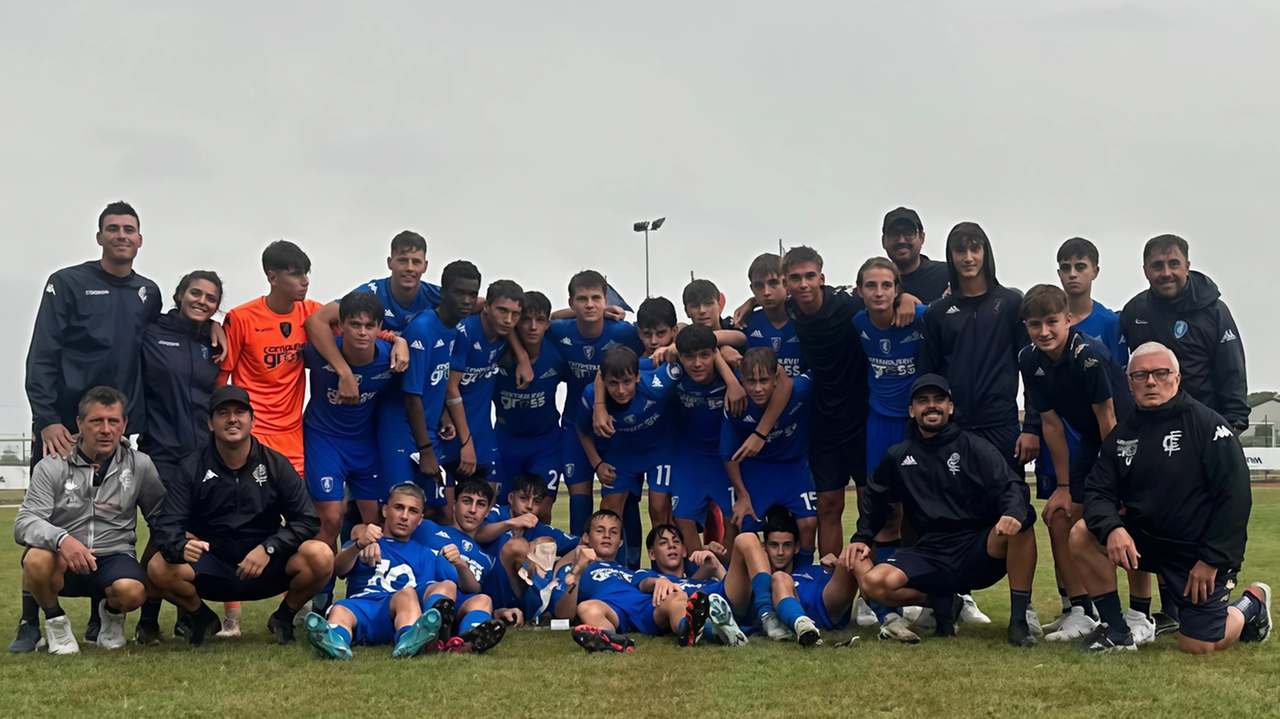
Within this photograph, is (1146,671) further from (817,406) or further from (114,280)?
(114,280)

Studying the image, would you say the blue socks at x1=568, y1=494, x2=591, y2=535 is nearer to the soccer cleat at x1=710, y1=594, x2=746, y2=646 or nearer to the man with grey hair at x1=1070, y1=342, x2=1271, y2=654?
the soccer cleat at x1=710, y1=594, x2=746, y2=646

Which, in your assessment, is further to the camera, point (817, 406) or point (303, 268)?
point (817, 406)

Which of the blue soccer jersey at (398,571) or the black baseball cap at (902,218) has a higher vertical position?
the black baseball cap at (902,218)

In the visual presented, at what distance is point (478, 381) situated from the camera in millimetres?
A: 8086

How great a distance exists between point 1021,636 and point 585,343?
4035mm

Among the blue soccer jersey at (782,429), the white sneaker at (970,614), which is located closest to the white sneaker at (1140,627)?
the white sneaker at (970,614)

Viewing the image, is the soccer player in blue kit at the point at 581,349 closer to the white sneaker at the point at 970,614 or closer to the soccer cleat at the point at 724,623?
the soccer cleat at the point at 724,623

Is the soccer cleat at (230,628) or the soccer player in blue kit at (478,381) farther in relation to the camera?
the soccer player in blue kit at (478,381)

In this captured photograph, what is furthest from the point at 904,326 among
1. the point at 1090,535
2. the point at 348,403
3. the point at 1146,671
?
the point at 348,403

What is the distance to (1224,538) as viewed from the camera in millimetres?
5430

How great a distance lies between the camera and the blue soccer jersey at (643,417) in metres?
7.78

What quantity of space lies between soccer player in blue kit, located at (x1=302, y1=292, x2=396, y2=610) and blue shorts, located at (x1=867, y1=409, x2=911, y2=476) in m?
3.44

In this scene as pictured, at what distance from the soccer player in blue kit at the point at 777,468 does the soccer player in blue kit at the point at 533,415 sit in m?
1.56

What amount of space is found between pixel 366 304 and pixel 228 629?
2293 mm
